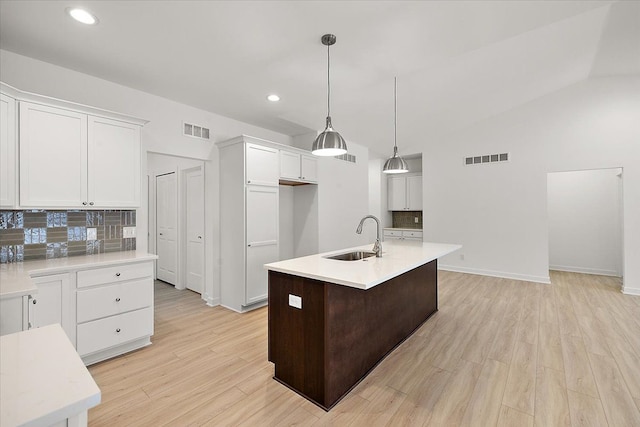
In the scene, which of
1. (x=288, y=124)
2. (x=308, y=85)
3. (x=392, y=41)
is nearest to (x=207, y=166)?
(x=288, y=124)

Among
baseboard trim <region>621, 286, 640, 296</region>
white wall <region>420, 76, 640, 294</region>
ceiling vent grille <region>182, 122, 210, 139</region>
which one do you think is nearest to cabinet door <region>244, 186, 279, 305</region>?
ceiling vent grille <region>182, 122, 210, 139</region>

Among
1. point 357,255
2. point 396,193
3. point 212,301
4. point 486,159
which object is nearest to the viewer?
point 357,255

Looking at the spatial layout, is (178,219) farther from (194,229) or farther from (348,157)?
(348,157)

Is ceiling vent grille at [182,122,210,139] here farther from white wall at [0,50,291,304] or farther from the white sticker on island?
the white sticker on island

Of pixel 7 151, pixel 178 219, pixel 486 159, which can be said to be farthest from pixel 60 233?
pixel 486 159

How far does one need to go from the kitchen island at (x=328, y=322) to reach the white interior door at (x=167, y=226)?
3.48m

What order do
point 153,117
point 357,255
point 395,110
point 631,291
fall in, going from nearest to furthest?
point 357,255, point 153,117, point 631,291, point 395,110

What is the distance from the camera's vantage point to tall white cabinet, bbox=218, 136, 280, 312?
3.85m

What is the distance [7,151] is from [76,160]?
17.3 inches

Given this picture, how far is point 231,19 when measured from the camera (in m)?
2.28

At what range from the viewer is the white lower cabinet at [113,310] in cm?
249

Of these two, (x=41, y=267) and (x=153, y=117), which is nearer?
(x=41, y=267)

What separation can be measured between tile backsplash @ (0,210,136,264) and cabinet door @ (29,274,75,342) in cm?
61

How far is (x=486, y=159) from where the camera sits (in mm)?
6016
